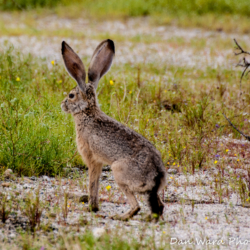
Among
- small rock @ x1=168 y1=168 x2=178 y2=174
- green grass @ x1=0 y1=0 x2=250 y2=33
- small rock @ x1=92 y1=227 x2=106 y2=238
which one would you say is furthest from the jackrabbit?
green grass @ x1=0 y1=0 x2=250 y2=33

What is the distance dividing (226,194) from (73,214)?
1765 millimetres

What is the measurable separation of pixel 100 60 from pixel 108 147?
115cm

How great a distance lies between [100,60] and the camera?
4906mm

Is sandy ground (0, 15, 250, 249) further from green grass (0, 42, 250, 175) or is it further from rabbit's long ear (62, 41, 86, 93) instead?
rabbit's long ear (62, 41, 86, 93)

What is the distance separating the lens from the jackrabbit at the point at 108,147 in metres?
4.02

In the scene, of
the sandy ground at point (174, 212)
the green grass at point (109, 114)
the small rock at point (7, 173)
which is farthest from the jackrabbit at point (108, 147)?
the small rock at point (7, 173)

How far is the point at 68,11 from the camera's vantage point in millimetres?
20703

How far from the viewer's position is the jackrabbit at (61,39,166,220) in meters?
4.02

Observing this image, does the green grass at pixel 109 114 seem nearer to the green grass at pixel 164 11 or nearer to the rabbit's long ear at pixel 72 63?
the rabbit's long ear at pixel 72 63

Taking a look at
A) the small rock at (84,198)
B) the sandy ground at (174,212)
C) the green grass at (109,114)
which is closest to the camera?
the sandy ground at (174,212)

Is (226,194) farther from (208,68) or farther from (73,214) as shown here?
(208,68)

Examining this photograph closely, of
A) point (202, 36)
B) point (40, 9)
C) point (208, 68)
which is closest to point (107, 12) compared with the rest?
point (40, 9)

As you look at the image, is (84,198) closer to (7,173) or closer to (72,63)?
(7,173)

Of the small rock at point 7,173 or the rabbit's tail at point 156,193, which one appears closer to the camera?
the rabbit's tail at point 156,193
